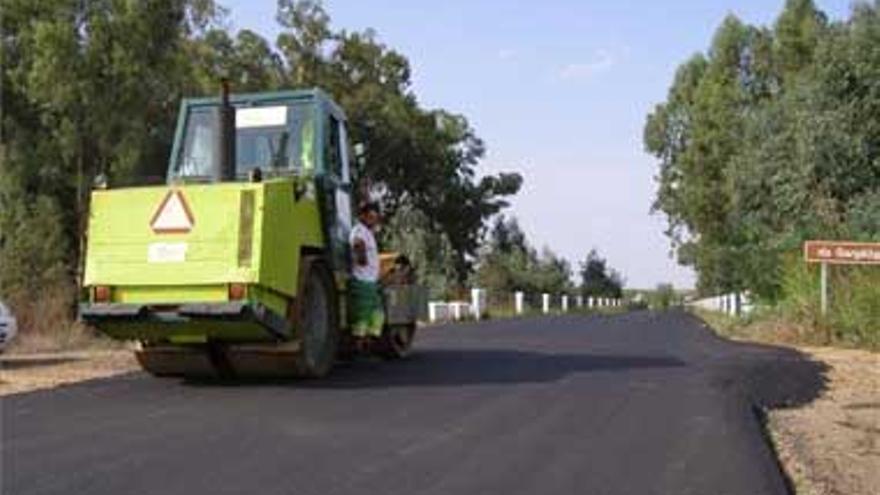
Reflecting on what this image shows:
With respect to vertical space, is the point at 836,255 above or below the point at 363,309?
above

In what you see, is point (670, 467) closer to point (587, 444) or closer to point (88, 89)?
point (587, 444)

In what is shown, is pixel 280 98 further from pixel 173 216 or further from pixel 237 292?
pixel 237 292

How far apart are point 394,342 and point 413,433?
8207 mm

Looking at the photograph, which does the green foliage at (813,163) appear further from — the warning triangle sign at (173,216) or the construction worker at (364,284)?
the warning triangle sign at (173,216)

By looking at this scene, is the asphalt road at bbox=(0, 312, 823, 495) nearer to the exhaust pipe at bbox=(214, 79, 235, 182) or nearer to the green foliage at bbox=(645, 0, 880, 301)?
the exhaust pipe at bbox=(214, 79, 235, 182)

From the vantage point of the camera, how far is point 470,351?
21188 millimetres

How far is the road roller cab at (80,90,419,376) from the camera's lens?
46.0ft

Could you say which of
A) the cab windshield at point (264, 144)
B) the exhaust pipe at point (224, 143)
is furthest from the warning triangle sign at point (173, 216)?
the cab windshield at point (264, 144)

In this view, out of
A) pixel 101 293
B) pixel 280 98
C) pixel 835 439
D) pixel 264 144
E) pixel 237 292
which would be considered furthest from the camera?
pixel 280 98

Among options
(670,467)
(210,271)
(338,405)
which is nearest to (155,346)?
(210,271)

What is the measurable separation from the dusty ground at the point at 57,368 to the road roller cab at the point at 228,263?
1249 millimetres

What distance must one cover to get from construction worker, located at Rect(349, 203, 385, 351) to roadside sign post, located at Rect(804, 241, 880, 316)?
39.9 feet

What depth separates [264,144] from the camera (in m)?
16.6

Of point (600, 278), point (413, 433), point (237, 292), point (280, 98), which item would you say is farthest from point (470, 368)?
point (600, 278)
